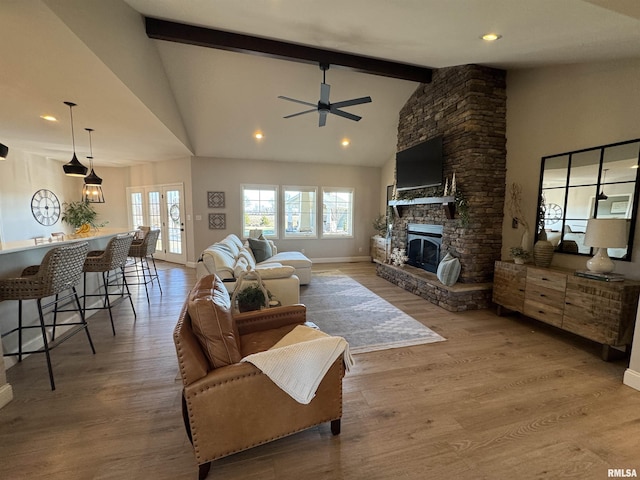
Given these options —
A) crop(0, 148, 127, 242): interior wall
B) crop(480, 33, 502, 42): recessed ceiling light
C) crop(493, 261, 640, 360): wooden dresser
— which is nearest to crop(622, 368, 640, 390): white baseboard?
crop(493, 261, 640, 360): wooden dresser

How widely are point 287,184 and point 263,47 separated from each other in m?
3.67

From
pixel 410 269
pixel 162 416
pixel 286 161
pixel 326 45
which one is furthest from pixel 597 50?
pixel 286 161

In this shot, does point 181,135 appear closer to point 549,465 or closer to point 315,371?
point 315,371

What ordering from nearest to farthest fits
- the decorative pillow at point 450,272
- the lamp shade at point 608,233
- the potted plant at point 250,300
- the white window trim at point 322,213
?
the lamp shade at point 608,233 → the potted plant at point 250,300 → the decorative pillow at point 450,272 → the white window trim at point 322,213

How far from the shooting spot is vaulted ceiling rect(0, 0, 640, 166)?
2.24 meters

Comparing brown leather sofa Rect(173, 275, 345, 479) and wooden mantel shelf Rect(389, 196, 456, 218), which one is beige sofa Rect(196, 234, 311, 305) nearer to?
brown leather sofa Rect(173, 275, 345, 479)

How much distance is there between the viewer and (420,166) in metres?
4.69

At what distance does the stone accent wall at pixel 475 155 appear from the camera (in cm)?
379

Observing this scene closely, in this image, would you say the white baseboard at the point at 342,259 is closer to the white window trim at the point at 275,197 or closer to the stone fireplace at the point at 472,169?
the white window trim at the point at 275,197

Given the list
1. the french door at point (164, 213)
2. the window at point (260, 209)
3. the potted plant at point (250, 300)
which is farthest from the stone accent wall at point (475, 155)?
the french door at point (164, 213)

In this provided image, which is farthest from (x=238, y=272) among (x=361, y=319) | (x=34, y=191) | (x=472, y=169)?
(x=34, y=191)

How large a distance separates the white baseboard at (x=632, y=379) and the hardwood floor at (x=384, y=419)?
0.25 feet

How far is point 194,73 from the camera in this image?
429cm

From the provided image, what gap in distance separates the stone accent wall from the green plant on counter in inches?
330
